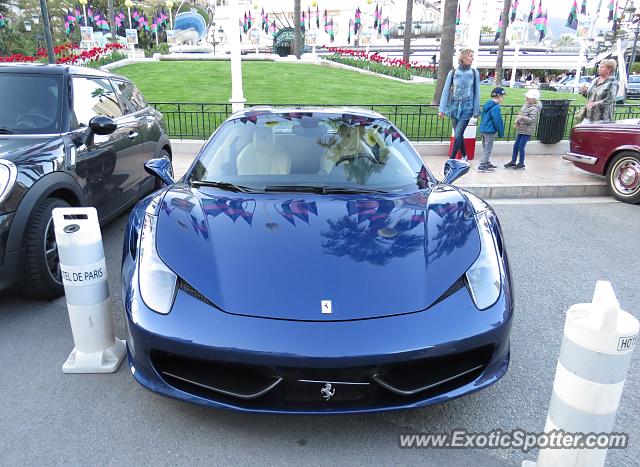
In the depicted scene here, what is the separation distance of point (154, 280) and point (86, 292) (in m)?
0.75

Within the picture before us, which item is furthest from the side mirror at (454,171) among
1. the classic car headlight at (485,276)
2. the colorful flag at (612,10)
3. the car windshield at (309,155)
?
the colorful flag at (612,10)

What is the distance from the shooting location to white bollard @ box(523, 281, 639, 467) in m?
1.71

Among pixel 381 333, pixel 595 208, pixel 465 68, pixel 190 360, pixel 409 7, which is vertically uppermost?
pixel 409 7

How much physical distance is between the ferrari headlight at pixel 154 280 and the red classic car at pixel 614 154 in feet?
23.5

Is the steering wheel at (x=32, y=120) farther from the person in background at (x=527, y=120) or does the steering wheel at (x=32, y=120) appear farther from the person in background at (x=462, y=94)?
the person in background at (x=527, y=120)

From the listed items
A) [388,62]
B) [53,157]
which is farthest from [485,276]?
[388,62]

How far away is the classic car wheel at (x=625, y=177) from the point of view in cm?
713

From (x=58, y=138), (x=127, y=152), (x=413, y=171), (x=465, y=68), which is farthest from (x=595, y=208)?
(x=58, y=138)

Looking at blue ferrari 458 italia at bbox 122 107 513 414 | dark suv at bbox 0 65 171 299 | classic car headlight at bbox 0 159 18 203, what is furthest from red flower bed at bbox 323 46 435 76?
blue ferrari 458 italia at bbox 122 107 513 414

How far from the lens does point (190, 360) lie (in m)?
2.18

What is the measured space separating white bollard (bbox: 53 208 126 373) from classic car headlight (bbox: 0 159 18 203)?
81 cm

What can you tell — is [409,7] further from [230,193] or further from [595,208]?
[230,193]

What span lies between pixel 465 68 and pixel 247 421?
7.50 metres

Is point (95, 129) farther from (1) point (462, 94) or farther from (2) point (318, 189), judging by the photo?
(1) point (462, 94)
